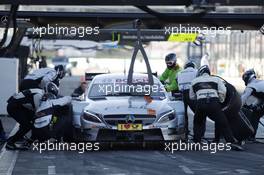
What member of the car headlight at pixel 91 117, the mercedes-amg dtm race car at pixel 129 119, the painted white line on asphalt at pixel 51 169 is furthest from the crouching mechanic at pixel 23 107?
the painted white line on asphalt at pixel 51 169

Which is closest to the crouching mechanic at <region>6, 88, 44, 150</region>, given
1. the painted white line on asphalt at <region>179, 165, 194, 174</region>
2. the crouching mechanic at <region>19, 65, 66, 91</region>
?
the crouching mechanic at <region>19, 65, 66, 91</region>

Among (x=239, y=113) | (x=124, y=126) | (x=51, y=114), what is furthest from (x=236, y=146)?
(x=51, y=114)

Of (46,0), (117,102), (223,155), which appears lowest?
(223,155)

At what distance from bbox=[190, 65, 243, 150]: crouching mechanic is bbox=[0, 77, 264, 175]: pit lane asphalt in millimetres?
550

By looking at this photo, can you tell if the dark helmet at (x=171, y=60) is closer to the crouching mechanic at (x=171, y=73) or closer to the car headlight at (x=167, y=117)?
the crouching mechanic at (x=171, y=73)

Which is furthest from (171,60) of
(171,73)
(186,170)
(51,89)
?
(186,170)

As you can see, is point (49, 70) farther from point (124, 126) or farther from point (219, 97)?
point (219, 97)

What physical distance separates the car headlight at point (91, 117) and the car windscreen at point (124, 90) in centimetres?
106

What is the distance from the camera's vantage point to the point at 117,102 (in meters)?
13.8

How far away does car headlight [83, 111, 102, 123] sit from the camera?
13.3 meters

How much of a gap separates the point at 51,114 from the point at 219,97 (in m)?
3.04

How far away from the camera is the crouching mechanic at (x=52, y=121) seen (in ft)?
45.1

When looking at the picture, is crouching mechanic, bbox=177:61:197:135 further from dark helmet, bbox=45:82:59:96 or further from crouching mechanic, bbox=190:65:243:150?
dark helmet, bbox=45:82:59:96

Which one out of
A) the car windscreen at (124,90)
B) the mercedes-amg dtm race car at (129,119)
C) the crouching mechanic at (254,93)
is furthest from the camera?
the crouching mechanic at (254,93)
